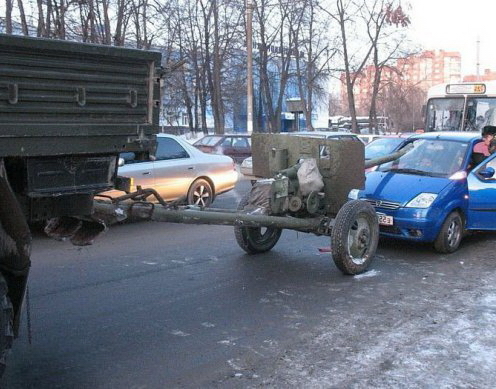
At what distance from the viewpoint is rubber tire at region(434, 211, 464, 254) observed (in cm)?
755

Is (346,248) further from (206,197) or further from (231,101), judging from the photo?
(231,101)

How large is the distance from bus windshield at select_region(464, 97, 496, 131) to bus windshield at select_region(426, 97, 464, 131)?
0.30m

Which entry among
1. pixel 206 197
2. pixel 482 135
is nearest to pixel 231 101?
pixel 206 197

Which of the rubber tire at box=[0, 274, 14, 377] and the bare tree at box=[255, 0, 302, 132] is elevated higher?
the bare tree at box=[255, 0, 302, 132]

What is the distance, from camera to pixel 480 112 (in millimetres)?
16906

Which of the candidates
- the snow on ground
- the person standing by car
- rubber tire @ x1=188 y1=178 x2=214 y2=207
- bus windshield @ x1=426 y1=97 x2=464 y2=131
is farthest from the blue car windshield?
bus windshield @ x1=426 y1=97 x2=464 y2=131

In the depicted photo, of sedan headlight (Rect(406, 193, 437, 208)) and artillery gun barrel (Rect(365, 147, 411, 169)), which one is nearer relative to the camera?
sedan headlight (Rect(406, 193, 437, 208))

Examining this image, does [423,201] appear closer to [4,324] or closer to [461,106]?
[4,324]

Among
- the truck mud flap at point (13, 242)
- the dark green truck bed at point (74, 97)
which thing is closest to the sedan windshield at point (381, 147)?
the dark green truck bed at point (74, 97)

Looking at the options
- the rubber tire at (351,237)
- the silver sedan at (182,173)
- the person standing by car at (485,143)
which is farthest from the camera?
the silver sedan at (182,173)

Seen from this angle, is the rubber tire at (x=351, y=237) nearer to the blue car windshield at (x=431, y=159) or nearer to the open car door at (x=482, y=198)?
the blue car windshield at (x=431, y=159)

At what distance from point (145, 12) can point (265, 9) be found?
38.0ft

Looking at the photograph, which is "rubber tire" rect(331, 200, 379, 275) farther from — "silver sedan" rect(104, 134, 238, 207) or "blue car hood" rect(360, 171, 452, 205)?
"silver sedan" rect(104, 134, 238, 207)

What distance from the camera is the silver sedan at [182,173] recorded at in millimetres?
9969
